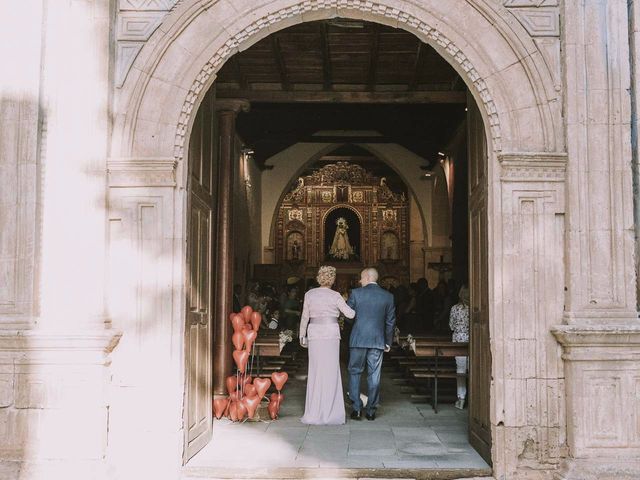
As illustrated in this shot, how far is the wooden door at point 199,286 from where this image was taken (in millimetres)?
6184

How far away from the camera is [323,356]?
8.05 meters

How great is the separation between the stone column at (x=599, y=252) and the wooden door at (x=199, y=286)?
279cm

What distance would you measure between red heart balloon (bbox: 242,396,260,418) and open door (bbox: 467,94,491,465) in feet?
7.28

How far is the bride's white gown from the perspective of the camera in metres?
7.97

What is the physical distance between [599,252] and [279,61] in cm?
471

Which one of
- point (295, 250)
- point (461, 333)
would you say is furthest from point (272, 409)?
point (295, 250)

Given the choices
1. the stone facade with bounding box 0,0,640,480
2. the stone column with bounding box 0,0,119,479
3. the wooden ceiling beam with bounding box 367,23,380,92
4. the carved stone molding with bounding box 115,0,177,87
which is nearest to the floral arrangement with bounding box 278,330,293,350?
the wooden ceiling beam with bounding box 367,23,380,92

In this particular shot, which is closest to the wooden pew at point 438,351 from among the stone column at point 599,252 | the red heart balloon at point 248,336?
the red heart balloon at point 248,336

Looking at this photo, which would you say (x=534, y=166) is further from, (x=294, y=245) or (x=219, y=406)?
(x=294, y=245)

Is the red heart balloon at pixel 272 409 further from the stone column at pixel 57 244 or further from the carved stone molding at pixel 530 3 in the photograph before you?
the carved stone molding at pixel 530 3

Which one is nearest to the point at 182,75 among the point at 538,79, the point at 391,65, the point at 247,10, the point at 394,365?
the point at 247,10

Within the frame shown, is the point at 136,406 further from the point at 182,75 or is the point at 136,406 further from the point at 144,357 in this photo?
the point at 182,75

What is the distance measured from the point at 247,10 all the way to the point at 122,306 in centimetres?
240

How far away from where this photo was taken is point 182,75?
232 inches
